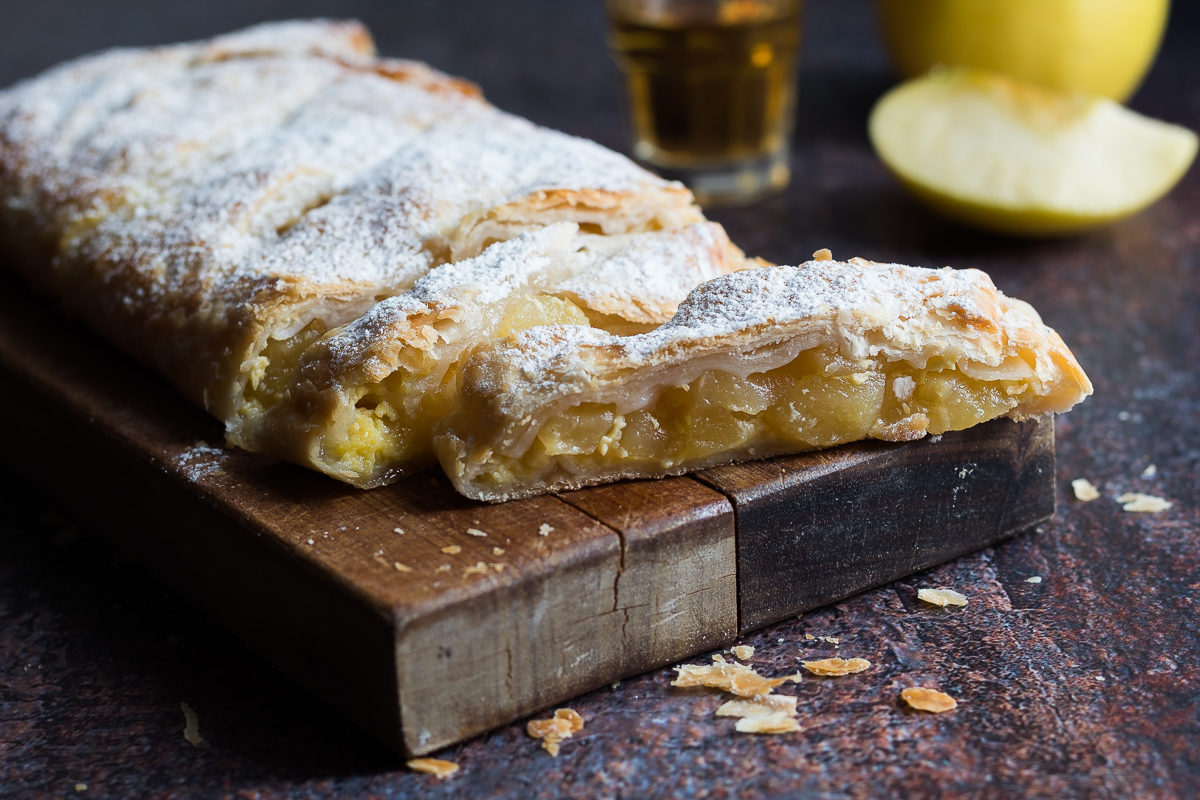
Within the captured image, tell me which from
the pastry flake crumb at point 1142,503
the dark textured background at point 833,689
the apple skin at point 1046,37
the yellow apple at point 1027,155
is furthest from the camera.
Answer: the apple skin at point 1046,37

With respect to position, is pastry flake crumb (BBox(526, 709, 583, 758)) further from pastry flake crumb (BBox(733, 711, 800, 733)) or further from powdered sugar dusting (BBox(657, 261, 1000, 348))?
powdered sugar dusting (BBox(657, 261, 1000, 348))

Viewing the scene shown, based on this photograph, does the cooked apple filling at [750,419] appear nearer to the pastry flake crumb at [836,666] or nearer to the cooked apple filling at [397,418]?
the cooked apple filling at [397,418]

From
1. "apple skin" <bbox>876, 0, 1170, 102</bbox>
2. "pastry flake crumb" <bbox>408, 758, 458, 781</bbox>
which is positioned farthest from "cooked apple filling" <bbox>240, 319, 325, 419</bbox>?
"apple skin" <bbox>876, 0, 1170, 102</bbox>

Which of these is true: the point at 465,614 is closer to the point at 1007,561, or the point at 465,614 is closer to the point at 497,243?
the point at 497,243

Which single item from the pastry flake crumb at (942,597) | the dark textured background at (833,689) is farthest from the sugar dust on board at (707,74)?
the pastry flake crumb at (942,597)

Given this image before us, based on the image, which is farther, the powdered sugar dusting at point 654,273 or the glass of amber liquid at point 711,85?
the glass of amber liquid at point 711,85
